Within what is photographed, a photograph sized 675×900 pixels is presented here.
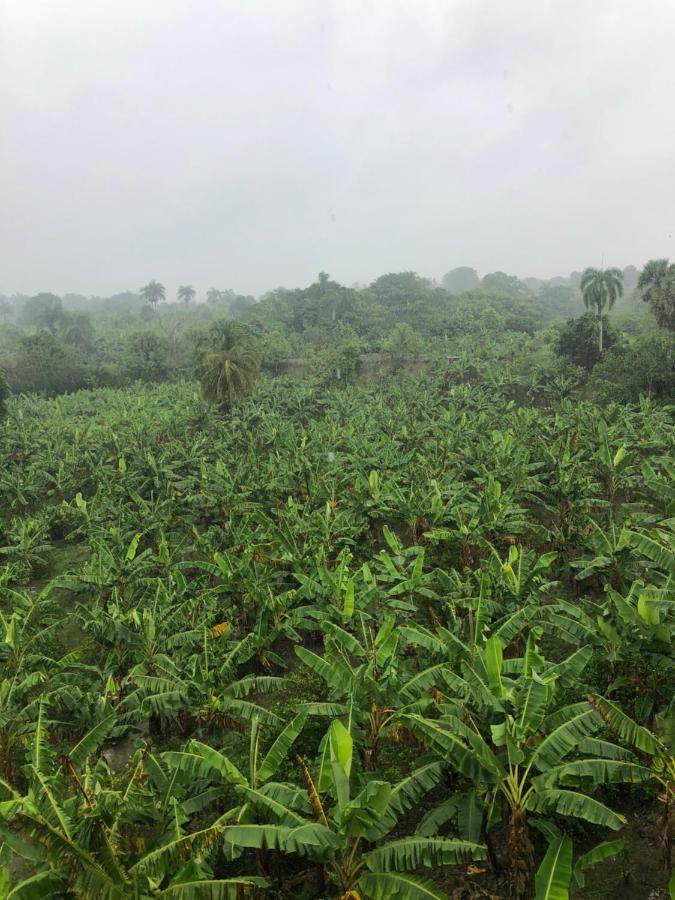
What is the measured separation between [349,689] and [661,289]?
42.8 m

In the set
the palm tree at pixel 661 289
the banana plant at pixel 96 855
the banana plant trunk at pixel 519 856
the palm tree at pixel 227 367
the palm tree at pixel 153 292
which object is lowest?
the banana plant trunk at pixel 519 856

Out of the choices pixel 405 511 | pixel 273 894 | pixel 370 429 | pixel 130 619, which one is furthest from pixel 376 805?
pixel 370 429

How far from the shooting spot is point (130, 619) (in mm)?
12742

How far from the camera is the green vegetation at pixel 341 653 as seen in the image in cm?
651

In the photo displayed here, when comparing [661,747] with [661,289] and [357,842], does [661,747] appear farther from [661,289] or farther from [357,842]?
[661,289]

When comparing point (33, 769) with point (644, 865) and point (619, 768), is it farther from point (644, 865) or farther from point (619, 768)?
point (644, 865)

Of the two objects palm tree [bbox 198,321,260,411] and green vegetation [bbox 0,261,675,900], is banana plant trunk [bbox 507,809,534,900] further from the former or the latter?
palm tree [bbox 198,321,260,411]

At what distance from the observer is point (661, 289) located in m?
39.0

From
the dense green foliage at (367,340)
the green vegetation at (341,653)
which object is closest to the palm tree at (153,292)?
the dense green foliage at (367,340)

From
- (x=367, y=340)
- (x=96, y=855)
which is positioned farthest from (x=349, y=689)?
(x=367, y=340)

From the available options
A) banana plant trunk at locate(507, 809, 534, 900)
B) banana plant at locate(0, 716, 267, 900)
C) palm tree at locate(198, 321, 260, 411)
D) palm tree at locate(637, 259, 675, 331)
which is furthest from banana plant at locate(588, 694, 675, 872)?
palm tree at locate(637, 259, 675, 331)

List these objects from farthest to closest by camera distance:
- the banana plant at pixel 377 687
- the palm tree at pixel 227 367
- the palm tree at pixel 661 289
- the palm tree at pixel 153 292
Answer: the palm tree at pixel 153 292
the palm tree at pixel 661 289
the palm tree at pixel 227 367
the banana plant at pixel 377 687

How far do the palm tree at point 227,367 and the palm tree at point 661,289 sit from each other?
31.7 metres

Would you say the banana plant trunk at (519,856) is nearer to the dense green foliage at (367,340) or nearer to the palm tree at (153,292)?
the dense green foliage at (367,340)
